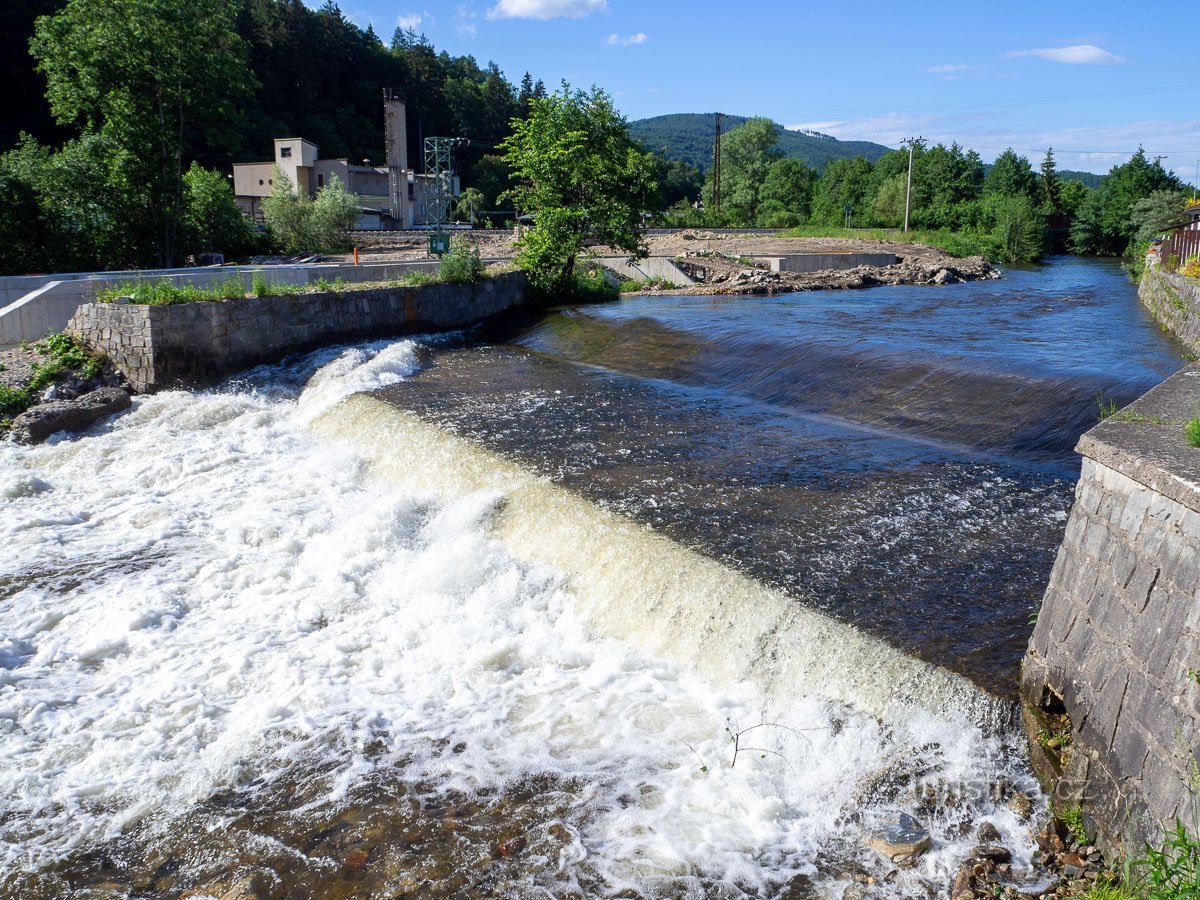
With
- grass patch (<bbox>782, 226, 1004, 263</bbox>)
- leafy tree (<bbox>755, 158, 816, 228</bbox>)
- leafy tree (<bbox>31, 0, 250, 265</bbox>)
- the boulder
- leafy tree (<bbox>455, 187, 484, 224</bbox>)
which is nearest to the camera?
the boulder

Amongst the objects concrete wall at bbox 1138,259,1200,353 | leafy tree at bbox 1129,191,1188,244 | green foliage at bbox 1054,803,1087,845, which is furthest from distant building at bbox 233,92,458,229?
green foliage at bbox 1054,803,1087,845

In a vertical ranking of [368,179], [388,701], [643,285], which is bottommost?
[388,701]

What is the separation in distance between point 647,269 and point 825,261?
11.6m

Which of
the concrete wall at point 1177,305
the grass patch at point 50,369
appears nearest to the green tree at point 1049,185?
the concrete wall at point 1177,305

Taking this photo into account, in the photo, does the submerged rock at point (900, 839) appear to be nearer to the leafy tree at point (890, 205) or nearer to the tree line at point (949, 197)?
the tree line at point (949, 197)

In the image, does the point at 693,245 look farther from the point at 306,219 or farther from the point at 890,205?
the point at 890,205

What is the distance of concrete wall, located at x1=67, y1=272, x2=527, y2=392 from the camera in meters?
13.4

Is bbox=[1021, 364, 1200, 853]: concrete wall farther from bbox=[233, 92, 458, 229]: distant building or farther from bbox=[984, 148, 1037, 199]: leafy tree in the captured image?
bbox=[984, 148, 1037, 199]: leafy tree

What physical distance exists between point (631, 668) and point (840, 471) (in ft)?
12.2

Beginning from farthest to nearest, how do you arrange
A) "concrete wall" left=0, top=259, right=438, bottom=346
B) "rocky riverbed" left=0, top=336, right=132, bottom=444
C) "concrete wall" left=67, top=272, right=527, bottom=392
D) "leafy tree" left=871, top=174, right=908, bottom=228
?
"leafy tree" left=871, top=174, right=908, bottom=228, "concrete wall" left=0, top=259, right=438, bottom=346, "concrete wall" left=67, top=272, right=527, bottom=392, "rocky riverbed" left=0, top=336, right=132, bottom=444

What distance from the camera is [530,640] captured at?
6648 millimetres

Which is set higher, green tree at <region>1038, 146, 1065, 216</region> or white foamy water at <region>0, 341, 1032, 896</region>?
green tree at <region>1038, 146, 1065, 216</region>

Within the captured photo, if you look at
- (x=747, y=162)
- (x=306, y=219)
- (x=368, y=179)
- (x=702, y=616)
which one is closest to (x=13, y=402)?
(x=702, y=616)

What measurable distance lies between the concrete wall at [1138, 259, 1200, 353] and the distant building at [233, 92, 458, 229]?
4092cm
